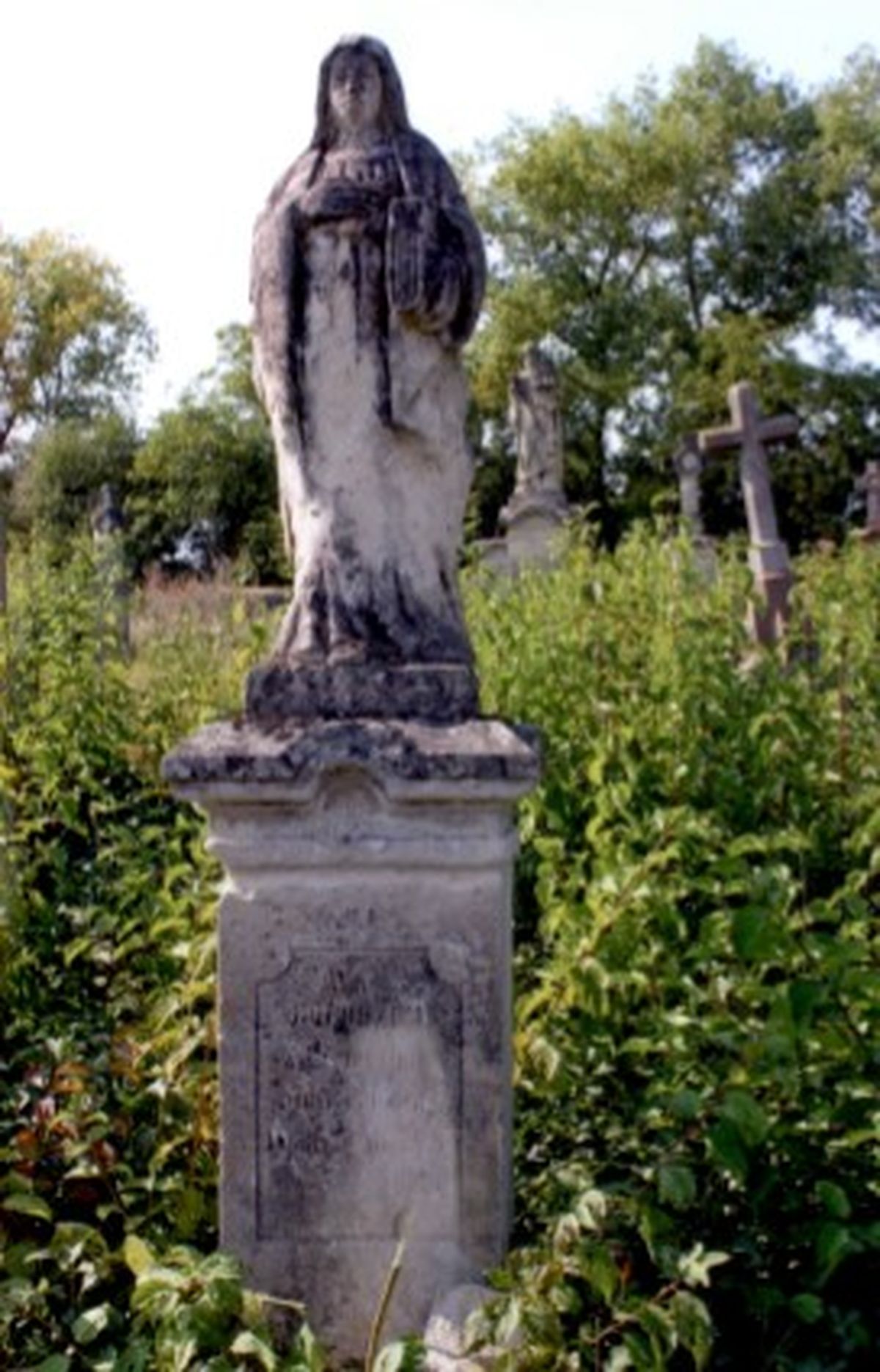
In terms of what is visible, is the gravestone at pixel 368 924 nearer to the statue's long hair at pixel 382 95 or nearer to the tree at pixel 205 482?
the statue's long hair at pixel 382 95

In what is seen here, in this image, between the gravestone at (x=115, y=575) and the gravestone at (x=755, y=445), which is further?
the gravestone at (x=755, y=445)

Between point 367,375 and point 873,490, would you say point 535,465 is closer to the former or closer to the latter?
point 873,490

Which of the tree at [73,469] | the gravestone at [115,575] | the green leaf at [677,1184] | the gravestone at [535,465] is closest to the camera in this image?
the green leaf at [677,1184]

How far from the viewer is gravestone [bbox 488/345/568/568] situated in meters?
20.9

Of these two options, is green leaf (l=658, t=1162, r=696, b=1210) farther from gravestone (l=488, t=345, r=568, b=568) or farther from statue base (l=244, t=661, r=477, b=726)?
gravestone (l=488, t=345, r=568, b=568)

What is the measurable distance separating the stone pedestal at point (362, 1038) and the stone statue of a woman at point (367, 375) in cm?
33

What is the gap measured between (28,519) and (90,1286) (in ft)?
121

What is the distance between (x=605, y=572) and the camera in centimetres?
755

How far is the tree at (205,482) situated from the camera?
34.9 m

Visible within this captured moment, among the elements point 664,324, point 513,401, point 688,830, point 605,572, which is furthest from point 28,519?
point 688,830

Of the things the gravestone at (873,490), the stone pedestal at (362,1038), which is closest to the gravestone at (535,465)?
the gravestone at (873,490)

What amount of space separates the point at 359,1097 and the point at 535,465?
18232 mm

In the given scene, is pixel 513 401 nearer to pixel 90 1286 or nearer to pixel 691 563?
pixel 691 563

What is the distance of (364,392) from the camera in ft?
13.1
